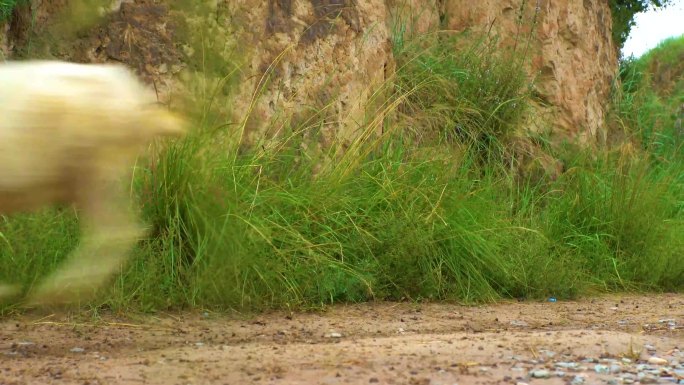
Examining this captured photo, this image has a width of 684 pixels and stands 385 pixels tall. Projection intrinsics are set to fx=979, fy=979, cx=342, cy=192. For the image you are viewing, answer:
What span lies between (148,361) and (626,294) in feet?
13.6

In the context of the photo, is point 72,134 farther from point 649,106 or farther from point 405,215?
point 649,106

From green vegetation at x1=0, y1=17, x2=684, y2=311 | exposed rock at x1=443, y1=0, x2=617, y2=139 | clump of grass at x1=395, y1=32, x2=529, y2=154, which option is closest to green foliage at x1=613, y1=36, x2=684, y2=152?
exposed rock at x1=443, y1=0, x2=617, y2=139

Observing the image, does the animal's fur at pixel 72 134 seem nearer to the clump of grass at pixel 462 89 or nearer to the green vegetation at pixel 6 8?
the green vegetation at pixel 6 8

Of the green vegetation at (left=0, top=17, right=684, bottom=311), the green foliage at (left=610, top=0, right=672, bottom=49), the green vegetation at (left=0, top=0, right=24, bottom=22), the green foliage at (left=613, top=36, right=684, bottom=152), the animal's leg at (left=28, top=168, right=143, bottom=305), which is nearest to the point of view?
the animal's leg at (left=28, top=168, right=143, bottom=305)

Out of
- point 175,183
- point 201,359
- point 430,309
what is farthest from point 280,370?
point 430,309

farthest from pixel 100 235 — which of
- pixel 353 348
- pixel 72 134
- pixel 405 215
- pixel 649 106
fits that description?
pixel 649 106

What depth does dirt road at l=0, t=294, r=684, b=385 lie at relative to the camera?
3719 mm

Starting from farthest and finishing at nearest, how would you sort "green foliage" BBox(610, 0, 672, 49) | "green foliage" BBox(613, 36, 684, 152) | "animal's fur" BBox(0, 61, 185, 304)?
"green foliage" BBox(610, 0, 672, 49), "green foliage" BBox(613, 36, 684, 152), "animal's fur" BBox(0, 61, 185, 304)

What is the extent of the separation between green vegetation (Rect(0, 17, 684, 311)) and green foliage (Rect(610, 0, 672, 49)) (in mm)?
3509

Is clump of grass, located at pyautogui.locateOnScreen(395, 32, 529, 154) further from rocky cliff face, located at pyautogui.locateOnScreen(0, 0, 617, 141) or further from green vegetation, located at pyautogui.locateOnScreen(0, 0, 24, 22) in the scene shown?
green vegetation, located at pyautogui.locateOnScreen(0, 0, 24, 22)

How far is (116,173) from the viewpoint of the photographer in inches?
129

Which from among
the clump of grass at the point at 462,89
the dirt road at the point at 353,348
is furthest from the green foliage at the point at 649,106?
the dirt road at the point at 353,348

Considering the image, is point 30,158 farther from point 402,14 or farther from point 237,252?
point 402,14

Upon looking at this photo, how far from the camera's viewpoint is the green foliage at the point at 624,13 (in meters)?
12.3
